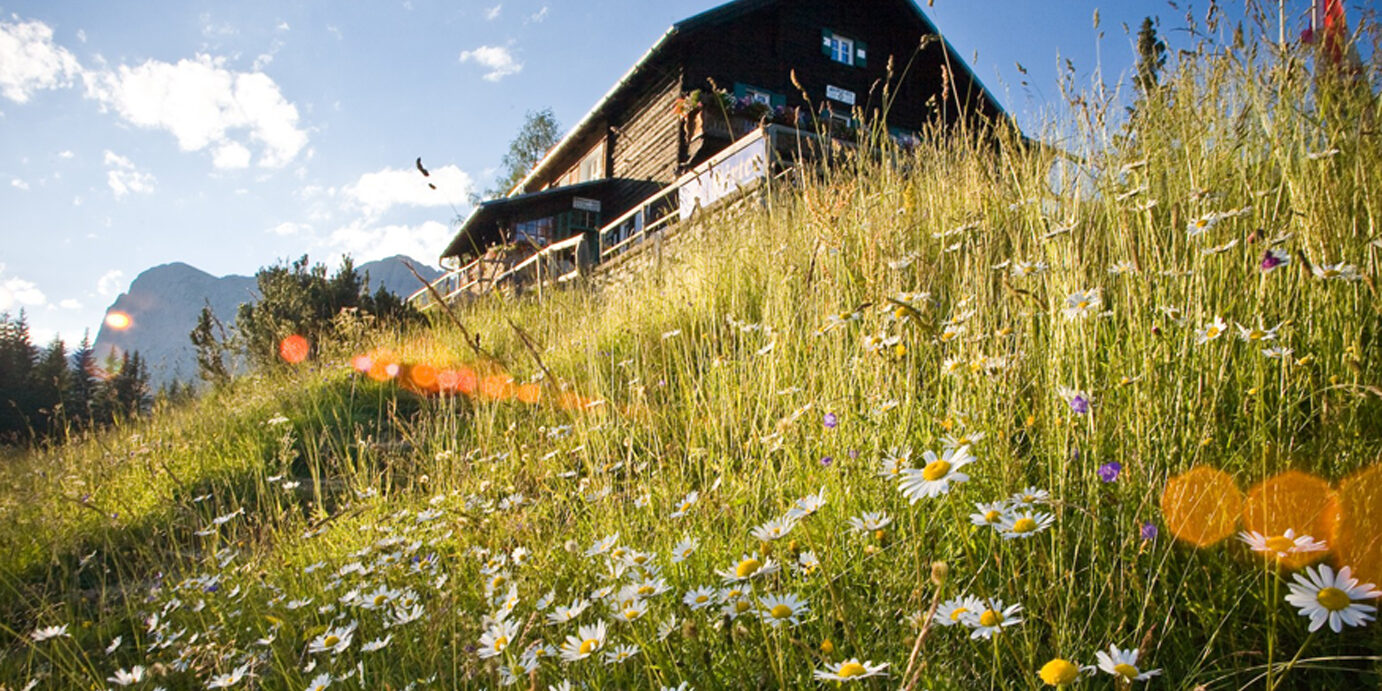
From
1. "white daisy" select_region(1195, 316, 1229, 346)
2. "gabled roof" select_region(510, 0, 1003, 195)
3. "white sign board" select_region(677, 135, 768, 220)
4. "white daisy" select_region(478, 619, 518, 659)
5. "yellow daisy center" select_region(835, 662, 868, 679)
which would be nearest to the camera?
"yellow daisy center" select_region(835, 662, 868, 679)

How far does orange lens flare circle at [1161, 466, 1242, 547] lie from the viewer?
1.13 metres

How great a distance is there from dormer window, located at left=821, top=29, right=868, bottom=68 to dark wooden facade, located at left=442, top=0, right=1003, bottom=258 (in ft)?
0.07

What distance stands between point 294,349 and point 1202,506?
906 centimetres

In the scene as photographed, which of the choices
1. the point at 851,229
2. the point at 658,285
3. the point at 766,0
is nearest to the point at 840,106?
the point at 766,0

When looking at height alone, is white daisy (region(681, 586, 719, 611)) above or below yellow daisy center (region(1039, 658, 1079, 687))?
below

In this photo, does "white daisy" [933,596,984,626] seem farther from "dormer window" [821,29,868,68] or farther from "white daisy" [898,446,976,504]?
"dormer window" [821,29,868,68]

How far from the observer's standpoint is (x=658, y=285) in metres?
5.47

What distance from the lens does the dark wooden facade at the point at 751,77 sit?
554 inches

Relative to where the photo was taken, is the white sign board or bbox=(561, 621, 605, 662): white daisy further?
the white sign board

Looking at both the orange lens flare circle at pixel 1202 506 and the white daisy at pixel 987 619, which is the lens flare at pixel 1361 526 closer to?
the orange lens flare circle at pixel 1202 506

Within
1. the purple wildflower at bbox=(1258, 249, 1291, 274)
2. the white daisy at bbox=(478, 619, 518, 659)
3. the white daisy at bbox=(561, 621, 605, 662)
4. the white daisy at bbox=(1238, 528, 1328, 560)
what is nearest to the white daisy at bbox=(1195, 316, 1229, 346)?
the purple wildflower at bbox=(1258, 249, 1291, 274)

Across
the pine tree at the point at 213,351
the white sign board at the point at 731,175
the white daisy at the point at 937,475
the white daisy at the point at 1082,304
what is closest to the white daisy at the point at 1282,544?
the white daisy at the point at 937,475

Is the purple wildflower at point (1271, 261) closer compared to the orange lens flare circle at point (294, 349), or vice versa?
the purple wildflower at point (1271, 261)

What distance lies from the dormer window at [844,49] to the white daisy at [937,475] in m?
16.0
